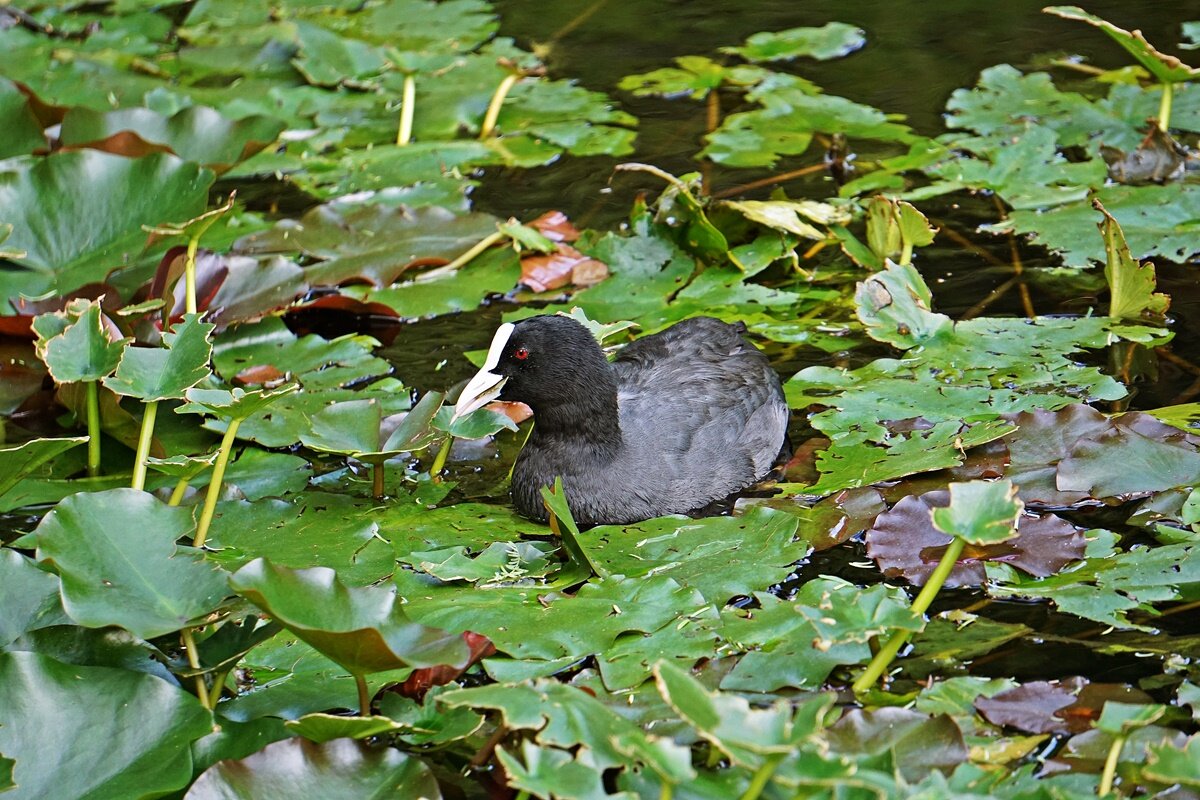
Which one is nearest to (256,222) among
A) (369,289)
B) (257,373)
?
(369,289)

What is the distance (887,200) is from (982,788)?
101 inches

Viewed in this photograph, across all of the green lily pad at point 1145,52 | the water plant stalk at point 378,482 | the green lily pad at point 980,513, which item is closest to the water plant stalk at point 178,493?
the water plant stalk at point 378,482

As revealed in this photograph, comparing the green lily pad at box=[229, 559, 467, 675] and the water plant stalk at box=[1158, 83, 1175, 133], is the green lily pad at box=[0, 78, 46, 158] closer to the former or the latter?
the green lily pad at box=[229, 559, 467, 675]

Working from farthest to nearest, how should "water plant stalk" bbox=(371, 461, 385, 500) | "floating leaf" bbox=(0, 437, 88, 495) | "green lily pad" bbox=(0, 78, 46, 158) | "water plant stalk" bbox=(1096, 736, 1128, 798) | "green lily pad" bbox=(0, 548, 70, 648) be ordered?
"green lily pad" bbox=(0, 78, 46, 158) < "water plant stalk" bbox=(371, 461, 385, 500) < "floating leaf" bbox=(0, 437, 88, 495) < "green lily pad" bbox=(0, 548, 70, 648) < "water plant stalk" bbox=(1096, 736, 1128, 798)

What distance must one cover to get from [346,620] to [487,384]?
1.37 meters

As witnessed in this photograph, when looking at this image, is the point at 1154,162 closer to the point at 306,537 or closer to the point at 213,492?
the point at 306,537

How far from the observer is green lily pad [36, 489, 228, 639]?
2508 mm

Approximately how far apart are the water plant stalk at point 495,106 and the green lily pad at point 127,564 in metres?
3.52

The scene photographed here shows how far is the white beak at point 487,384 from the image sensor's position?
3.64 meters

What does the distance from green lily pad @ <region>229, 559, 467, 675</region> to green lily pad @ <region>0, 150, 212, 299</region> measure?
2162 mm

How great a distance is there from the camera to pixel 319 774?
7.82 feet

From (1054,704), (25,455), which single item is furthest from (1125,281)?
(25,455)

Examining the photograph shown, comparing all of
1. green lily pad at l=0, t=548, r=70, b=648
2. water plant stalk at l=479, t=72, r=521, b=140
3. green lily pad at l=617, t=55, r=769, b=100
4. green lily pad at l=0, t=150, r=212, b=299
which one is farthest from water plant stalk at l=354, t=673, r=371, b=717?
green lily pad at l=617, t=55, r=769, b=100

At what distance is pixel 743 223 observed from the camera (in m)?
4.89
